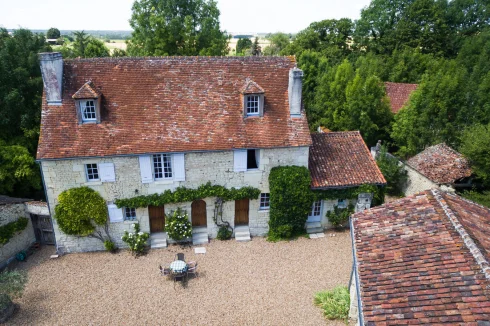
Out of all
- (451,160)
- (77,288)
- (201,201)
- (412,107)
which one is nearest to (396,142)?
(412,107)

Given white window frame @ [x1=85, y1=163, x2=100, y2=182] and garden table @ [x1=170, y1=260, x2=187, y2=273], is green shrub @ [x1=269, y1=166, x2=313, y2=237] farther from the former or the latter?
white window frame @ [x1=85, y1=163, x2=100, y2=182]

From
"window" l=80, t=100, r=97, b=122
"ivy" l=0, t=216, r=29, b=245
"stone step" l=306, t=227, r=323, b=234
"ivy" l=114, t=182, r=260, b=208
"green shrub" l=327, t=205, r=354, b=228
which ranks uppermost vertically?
"window" l=80, t=100, r=97, b=122

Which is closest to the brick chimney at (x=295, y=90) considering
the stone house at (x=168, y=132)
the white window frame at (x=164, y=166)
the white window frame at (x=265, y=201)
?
the stone house at (x=168, y=132)

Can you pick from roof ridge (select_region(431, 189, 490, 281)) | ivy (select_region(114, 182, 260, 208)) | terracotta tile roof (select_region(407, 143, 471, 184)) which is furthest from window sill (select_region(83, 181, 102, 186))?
terracotta tile roof (select_region(407, 143, 471, 184))

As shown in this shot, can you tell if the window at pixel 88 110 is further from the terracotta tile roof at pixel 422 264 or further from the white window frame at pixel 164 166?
the terracotta tile roof at pixel 422 264

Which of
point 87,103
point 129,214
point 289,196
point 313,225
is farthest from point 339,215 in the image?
point 87,103

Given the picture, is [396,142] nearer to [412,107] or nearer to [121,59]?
[412,107]
